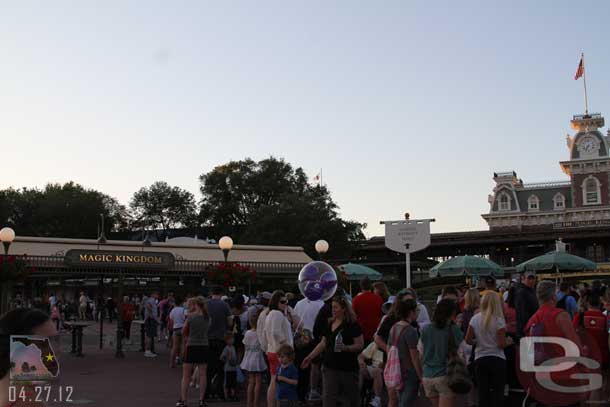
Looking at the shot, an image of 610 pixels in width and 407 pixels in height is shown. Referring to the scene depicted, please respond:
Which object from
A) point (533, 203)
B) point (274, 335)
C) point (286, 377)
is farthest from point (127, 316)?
point (533, 203)

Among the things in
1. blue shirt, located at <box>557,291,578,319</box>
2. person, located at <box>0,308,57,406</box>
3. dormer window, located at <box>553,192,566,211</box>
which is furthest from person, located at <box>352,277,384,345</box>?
dormer window, located at <box>553,192,566,211</box>

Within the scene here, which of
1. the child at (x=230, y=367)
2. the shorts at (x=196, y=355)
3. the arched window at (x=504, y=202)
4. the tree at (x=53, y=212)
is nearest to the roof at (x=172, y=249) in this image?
the child at (x=230, y=367)

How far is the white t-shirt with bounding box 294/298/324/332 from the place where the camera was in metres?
11.5

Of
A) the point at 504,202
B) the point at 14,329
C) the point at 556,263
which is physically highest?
the point at 504,202

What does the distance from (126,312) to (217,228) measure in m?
51.4

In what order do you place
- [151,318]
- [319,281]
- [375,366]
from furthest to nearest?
[151,318] → [319,281] → [375,366]

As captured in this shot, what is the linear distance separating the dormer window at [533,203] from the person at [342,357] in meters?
73.5

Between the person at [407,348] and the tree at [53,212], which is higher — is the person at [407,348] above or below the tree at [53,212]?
below

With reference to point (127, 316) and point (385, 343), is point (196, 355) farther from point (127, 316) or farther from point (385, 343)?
point (127, 316)

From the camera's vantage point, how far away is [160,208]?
280 feet

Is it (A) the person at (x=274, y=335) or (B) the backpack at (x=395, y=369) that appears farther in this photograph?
(A) the person at (x=274, y=335)

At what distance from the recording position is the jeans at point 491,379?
319 inches

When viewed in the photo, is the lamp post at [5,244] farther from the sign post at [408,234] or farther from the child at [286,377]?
the child at [286,377]

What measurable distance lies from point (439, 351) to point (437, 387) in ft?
1.26
